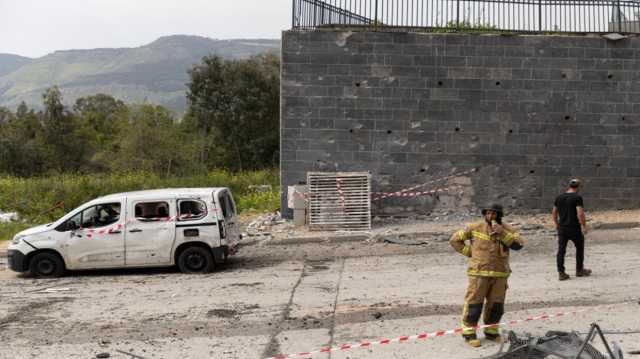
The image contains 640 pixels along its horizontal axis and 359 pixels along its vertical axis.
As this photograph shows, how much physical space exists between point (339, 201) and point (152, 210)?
16.7 feet

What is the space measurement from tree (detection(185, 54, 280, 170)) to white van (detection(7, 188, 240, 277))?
36.3 meters

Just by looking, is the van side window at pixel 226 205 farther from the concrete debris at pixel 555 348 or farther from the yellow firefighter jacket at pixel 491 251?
the concrete debris at pixel 555 348

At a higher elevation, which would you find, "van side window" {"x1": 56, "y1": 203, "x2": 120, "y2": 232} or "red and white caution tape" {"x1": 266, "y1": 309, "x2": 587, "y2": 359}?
"van side window" {"x1": 56, "y1": 203, "x2": 120, "y2": 232}

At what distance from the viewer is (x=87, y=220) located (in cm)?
1293

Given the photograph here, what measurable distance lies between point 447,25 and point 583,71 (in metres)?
3.48

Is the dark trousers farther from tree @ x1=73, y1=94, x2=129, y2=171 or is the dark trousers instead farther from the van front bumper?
tree @ x1=73, y1=94, x2=129, y2=171

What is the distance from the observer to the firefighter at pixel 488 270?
7.28m

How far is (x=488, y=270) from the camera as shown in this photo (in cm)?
726

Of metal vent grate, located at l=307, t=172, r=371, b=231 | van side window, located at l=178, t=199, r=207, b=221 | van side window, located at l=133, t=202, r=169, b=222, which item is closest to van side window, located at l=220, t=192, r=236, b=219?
van side window, located at l=178, t=199, r=207, b=221

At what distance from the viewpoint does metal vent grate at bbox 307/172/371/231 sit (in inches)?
644

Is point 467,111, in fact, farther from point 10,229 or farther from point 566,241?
point 10,229

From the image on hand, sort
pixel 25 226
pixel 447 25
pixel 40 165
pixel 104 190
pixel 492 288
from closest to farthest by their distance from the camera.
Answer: pixel 492 288 → pixel 447 25 → pixel 25 226 → pixel 104 190 → pixel 40 165

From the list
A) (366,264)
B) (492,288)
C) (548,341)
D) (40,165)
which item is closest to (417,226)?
(366,264)

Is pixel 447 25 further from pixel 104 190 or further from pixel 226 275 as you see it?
pixel 104 190
